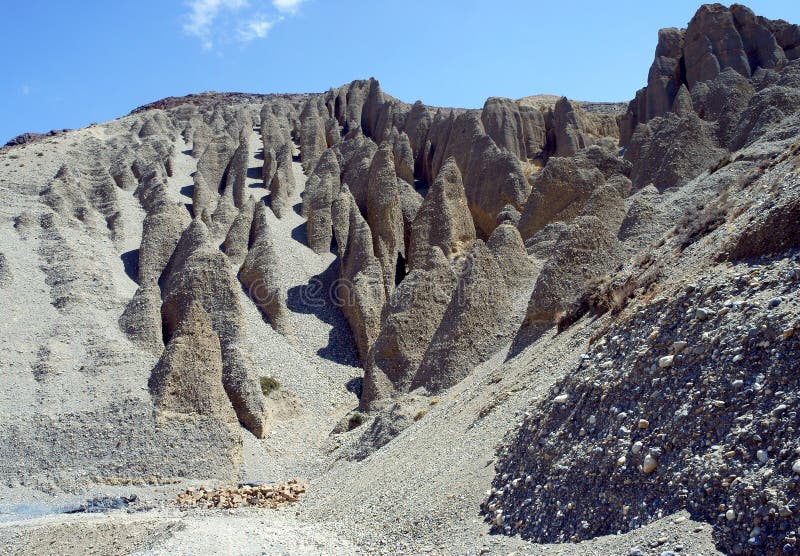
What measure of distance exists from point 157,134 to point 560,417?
192 feet

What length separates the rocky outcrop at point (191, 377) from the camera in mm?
24609

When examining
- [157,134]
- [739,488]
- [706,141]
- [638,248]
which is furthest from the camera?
[157,134]

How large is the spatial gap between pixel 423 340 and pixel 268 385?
6.39 meters

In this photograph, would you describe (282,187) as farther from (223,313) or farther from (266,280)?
(223,313)

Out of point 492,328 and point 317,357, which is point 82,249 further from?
point 492,328

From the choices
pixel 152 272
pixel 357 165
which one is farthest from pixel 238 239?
pixel 357 165

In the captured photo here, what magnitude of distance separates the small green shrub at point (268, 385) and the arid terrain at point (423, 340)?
0.13 m

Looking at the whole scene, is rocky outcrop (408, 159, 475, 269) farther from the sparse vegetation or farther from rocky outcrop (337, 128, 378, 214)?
the sparse vegetation

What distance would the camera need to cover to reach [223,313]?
30.2 meters

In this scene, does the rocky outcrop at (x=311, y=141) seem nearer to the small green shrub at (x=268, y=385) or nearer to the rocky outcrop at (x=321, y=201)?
the rocky outcrop at (x=321, y=201)

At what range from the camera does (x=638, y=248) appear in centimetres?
2267

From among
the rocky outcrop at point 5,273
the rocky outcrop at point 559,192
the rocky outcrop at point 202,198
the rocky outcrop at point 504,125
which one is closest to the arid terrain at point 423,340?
the rocky outcrop at point 559,192

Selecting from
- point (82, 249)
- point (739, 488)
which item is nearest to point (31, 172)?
point (82, 249)

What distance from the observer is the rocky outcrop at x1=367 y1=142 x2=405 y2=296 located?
39.8m
